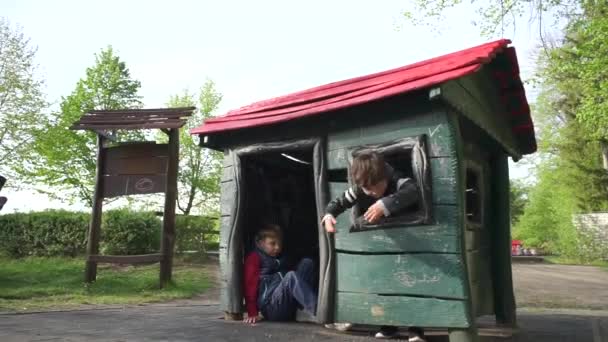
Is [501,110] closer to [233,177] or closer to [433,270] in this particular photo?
[433,270]

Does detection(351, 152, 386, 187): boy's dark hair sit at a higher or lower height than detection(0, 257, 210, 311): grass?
higher

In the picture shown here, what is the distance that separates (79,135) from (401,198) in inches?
913

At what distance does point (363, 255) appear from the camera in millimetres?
4055

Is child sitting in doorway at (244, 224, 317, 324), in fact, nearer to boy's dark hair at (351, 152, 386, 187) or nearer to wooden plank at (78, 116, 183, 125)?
boy's dark hair at (351, 152, 386, 187)

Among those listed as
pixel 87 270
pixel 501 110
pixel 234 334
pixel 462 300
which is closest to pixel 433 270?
pixel 462 300

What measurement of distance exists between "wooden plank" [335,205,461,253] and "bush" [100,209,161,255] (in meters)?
10.7

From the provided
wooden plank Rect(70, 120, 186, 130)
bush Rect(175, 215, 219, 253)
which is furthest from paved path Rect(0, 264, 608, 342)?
bush Rect(175, 215, 219, 253)

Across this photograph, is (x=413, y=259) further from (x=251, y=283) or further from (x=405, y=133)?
(x=251, y=283)

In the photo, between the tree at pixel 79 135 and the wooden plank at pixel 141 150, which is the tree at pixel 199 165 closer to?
the tree at pixel 79 135

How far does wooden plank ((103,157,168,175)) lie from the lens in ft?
29.6

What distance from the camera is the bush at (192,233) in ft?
48.9

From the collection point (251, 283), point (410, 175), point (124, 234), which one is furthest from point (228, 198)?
point (124, 234)

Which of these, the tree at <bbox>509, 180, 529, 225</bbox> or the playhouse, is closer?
the playhouse

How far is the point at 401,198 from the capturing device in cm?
364
